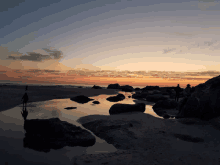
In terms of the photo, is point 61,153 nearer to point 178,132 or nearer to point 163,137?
point 163,137

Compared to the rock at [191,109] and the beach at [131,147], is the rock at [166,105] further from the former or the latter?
the beach at [131,147]

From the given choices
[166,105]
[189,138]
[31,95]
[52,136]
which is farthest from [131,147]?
[31,95]

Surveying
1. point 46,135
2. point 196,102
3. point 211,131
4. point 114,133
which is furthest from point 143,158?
point 196,102

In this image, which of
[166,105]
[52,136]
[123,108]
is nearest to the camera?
[52,136]

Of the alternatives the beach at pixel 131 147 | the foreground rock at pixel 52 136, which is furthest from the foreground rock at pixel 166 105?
the foreground rock at pixel 52 136

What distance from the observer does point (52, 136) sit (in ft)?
24.0

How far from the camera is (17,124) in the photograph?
9.58 m

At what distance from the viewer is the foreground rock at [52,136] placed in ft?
22.1

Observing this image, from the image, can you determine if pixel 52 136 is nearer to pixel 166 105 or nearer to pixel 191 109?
pixel 191 109

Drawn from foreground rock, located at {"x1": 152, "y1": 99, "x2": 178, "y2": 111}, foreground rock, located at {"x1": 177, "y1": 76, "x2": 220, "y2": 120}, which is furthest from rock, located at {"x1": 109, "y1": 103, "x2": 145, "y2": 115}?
foreground rock, located at {"x1": 177, "y1": 76, "x2": 220, "y2": 120}

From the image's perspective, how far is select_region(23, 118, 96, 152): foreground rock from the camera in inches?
265

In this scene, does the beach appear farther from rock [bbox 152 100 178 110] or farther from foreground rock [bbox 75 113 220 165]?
rock [bbox 152 100 178 110]

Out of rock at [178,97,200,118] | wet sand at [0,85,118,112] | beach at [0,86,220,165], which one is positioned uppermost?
rock at [178,97,200,118]

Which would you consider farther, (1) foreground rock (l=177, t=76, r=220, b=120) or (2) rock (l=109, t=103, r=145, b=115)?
(2) rock (l=109, t=103, r=145, b=115)
